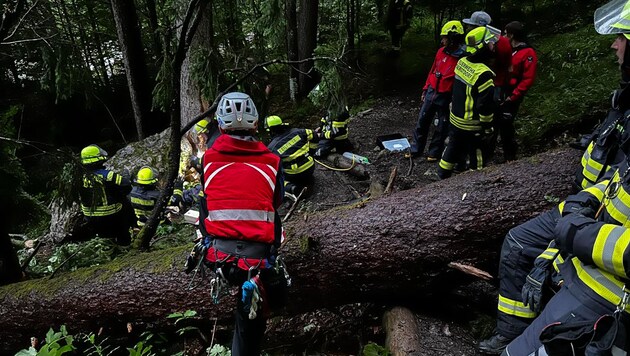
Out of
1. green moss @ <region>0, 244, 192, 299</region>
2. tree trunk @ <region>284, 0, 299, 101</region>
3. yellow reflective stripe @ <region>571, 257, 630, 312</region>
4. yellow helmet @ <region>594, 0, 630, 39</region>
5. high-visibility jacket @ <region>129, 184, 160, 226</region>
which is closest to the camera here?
yellow reflective stripe @ <region>571, 257, 630, 312</region>

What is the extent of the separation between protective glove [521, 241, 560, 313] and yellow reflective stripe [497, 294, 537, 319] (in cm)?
19

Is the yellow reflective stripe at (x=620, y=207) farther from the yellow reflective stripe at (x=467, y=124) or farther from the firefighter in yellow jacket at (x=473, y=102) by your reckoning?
the yellow reflective stripe at (x=467, y=124)

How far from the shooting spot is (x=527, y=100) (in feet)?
27.5

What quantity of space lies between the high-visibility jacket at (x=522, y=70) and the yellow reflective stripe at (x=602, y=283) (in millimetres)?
4727

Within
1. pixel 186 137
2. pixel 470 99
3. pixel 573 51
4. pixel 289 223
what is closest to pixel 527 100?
pixel 573 51

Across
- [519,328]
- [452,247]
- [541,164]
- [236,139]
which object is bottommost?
[519,328]

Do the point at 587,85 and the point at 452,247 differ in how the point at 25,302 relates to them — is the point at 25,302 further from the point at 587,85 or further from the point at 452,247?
the point at 587,85

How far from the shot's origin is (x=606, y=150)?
3068 millimetres

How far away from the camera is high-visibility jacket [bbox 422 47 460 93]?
657cm

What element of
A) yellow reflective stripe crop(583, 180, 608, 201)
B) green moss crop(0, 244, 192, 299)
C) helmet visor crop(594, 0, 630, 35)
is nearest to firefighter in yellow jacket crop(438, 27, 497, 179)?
helmet visor crop(594, 0, 630, 35)

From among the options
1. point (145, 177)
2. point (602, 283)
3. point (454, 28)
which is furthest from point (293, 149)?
point (602, 283)

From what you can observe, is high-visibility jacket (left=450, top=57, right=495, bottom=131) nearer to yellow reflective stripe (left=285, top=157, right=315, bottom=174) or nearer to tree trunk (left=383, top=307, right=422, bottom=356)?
yellow reflective stripe (left=285, top=157, right=315, bottom=174)

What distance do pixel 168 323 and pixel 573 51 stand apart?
9.54m

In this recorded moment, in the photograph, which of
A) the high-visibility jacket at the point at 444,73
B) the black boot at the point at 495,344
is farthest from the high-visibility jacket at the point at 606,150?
the high-visibility jacket at the point at 444,73
